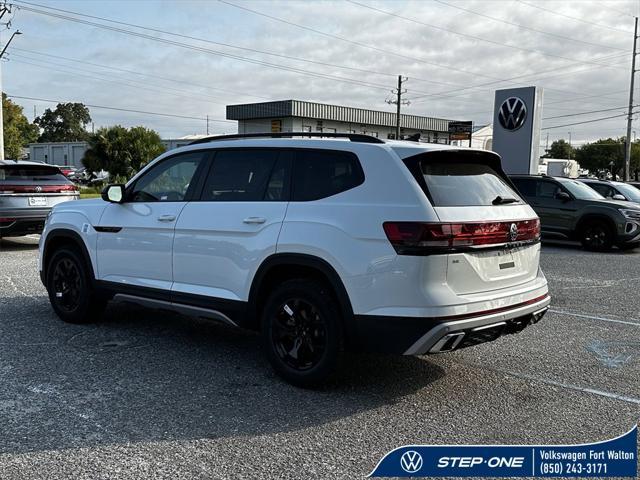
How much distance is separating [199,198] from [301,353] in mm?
1639

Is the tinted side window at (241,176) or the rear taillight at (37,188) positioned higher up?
the tinted side window at (241,176)

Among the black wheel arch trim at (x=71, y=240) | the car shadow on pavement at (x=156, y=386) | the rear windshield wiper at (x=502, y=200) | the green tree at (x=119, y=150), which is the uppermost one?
the green tree at (x=119, y=150)

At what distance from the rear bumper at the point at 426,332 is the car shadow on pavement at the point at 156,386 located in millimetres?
504

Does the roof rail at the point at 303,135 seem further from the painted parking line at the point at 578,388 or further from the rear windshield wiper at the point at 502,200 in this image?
the painted parking line at the point at 578,388

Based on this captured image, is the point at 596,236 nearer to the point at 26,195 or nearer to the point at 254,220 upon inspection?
the point at 254,220

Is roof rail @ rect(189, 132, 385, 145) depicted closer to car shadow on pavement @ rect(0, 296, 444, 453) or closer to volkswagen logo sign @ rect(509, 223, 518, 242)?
volkswagen logo sign @ rect(509, 223, 518, 242)

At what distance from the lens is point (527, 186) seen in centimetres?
1567

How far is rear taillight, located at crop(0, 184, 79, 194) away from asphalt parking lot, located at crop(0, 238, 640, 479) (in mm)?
5588

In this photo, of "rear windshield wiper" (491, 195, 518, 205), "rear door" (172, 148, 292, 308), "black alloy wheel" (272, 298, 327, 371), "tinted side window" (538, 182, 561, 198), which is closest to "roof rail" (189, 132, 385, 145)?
"rear door" (172, 148, 292, 308)

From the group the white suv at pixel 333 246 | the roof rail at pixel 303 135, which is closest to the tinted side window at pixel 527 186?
the white suv at pixel 333 246

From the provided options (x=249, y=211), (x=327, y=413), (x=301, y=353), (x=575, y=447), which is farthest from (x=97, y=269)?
(x=575, y=447)

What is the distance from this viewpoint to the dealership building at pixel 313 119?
61438 millimetres

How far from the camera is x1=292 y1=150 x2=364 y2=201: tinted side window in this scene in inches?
182

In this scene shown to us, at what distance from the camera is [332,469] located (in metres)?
3.52
